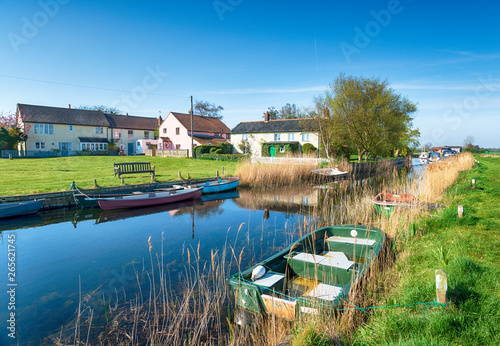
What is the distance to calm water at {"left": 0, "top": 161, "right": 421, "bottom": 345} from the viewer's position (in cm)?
583

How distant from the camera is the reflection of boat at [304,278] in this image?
4324 millimetres

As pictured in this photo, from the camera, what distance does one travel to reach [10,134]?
3709 centimetres

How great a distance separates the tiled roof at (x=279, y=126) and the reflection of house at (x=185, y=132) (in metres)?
5.30

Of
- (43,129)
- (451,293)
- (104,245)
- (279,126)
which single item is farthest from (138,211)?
(43,129)

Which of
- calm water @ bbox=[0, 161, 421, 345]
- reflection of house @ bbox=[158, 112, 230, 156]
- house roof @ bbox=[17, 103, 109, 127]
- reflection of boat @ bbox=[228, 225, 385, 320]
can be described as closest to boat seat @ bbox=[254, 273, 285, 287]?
reflection of boat @ bbox=[228, 225, 385, 320]

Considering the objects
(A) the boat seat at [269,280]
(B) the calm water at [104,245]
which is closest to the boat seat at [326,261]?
(A) the boat seat at [269,280]

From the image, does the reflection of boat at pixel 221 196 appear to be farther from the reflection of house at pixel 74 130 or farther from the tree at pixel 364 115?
the reflection of house at pixel 74 130

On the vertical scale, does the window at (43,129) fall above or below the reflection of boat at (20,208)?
above

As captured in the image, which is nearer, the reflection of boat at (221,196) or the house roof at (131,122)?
the reflection of boat at (221,196)

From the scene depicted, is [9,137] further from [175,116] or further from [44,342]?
[44,342]

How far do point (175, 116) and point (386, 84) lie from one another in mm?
32679

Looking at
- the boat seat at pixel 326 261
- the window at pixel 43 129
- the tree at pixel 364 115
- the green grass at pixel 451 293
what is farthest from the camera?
the window at pixel 43 129

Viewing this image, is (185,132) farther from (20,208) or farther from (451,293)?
(451,293)

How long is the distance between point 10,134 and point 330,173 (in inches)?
1570
